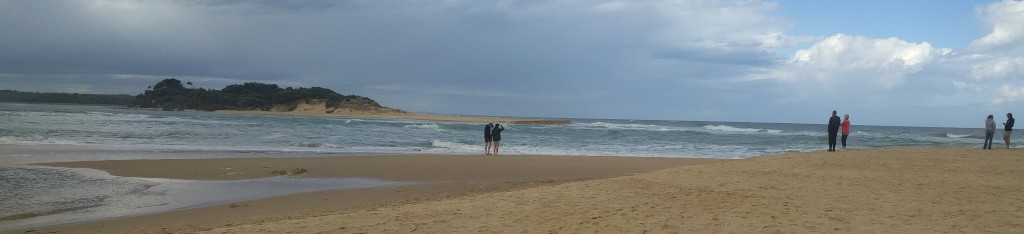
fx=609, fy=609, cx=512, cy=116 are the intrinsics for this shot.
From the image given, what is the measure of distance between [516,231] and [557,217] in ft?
2.66

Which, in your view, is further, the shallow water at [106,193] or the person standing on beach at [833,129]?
the person standing on beach at [833,129]

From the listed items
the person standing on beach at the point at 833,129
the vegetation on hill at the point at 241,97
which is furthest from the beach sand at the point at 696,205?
the vegetation on hill at the point at 241,97

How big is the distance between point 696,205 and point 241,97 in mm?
100887

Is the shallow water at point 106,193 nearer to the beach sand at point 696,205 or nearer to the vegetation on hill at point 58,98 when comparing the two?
the beach sand at point 696,205

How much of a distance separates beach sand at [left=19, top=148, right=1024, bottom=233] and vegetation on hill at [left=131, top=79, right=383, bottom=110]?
284 feet

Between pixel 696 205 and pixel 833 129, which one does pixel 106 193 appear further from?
pixel 833 129

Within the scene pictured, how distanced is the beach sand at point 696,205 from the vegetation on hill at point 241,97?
284 ft

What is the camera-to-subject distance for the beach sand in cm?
617

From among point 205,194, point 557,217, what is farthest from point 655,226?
point 205,194

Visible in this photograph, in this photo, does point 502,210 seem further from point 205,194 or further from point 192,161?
point 192,161

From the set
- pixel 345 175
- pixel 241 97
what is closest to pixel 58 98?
pixel 241 97

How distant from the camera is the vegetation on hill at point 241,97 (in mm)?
95125

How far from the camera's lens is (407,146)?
26.0m

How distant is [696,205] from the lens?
734cm
